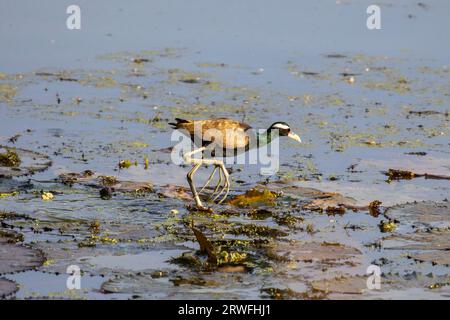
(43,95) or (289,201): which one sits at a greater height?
(43,95)

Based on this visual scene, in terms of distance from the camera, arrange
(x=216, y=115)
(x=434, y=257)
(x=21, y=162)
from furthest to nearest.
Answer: (x=216, y=115), (x=21, y=162), (x=434, y=257)

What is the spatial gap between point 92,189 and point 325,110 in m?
6.16

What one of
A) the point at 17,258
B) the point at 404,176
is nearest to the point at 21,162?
the point at 17,258

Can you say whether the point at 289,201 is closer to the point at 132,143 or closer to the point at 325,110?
the point at 132,143

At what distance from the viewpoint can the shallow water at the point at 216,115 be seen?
10.0 m

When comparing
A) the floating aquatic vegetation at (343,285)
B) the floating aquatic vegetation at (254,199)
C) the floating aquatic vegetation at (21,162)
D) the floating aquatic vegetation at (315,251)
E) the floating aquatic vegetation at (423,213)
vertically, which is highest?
the floating aquatic vegetation at (21,162)

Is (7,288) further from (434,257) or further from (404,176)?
(404,176)

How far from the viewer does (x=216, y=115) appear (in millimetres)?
16703

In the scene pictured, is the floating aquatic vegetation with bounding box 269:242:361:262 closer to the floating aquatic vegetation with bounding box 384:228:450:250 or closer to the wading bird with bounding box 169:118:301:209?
the floating aquatic vegetation with bounding box 384:228:450:250

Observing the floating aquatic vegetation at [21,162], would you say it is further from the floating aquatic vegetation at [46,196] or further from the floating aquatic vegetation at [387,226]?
the floating aquatic vegetation at [387,226]

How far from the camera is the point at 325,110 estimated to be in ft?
57.6

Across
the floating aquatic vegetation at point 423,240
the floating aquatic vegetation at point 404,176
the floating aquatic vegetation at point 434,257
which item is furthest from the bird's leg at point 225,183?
the floating aquatic vegetation at point 434,257
